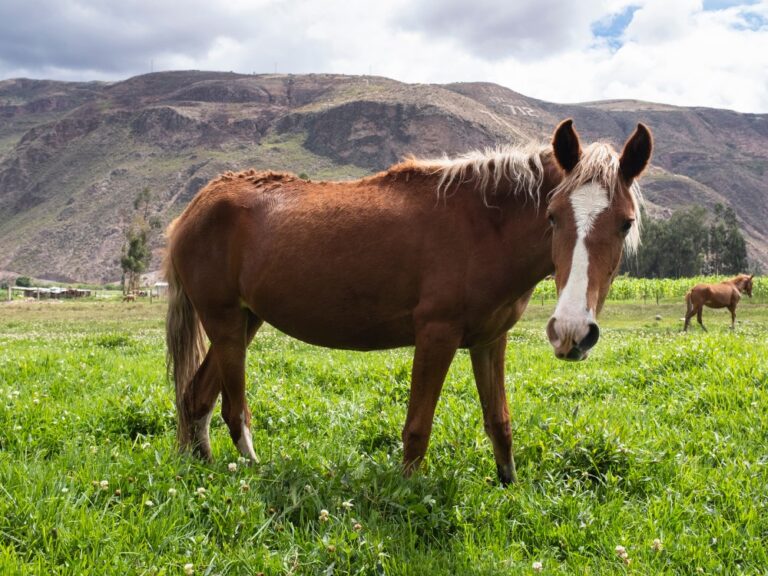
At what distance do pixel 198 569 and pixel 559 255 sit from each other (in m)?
2.70

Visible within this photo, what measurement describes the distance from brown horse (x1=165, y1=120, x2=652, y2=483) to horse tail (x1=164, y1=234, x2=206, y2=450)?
0.06 ft

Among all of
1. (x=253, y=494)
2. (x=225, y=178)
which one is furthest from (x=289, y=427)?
(x=225, y=178)

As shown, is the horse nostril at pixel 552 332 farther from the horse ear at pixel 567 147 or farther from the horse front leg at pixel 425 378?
the horse ear at pixel 567 147

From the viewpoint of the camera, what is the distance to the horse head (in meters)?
3.20

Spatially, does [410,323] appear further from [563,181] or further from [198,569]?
[198,569]

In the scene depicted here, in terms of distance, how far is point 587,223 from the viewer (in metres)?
3.43

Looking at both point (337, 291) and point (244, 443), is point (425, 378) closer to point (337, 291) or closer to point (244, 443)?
point (337, 291)

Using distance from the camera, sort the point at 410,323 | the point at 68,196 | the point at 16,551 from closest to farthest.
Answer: the point at 16,551 → the point at 410,323 → the point at 68,196

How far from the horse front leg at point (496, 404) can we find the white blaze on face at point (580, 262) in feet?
4.41

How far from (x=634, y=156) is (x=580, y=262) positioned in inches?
37.1

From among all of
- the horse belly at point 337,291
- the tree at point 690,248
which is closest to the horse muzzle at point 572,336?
the horse belly at point 337,291

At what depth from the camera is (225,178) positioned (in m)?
5.58

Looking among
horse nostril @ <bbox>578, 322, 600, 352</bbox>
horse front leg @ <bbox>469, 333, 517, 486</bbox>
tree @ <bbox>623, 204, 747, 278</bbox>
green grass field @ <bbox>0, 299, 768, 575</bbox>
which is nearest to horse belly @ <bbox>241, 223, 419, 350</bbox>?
horse front leg @ <bbox>469, 333, 517, 486</bbox>

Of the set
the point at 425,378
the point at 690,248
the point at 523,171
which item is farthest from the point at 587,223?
the point at 690,248
